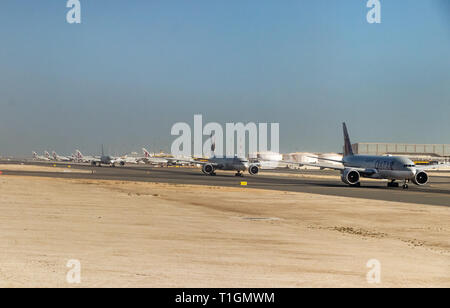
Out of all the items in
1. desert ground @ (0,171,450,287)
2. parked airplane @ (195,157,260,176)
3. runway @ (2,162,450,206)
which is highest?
parked airplane @ (195,157,260,176)

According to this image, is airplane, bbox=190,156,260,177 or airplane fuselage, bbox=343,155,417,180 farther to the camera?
airplane, bbox=190,156,260,177

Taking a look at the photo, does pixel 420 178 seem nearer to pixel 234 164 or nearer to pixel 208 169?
pixel 234 164

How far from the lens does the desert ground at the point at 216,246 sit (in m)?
10.9

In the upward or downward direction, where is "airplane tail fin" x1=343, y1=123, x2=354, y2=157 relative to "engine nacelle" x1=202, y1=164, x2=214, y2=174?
upward

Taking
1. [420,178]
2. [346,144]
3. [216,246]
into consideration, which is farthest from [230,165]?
[216,246]

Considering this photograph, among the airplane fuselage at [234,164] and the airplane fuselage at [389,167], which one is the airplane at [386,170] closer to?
the airplane fuselage at [389,167]

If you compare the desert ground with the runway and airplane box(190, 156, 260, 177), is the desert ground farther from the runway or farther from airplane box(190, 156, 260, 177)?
airplane box(190, 156, 260, 177)

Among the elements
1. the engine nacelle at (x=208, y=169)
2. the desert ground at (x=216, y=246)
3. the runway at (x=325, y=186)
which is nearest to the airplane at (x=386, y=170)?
the runway at (x=325, y=186)

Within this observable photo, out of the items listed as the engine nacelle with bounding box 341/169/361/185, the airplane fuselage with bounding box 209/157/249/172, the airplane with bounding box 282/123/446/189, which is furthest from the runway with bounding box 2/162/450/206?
the airplane fuselage with bounding box 209/157/249/172

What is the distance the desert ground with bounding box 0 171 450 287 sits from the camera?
10.9 m

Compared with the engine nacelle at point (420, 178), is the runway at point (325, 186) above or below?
below

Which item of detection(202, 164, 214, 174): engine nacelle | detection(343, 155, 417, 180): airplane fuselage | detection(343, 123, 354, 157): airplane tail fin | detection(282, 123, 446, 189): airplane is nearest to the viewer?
detection(343, 155, 417, 180): airplane fuselage
